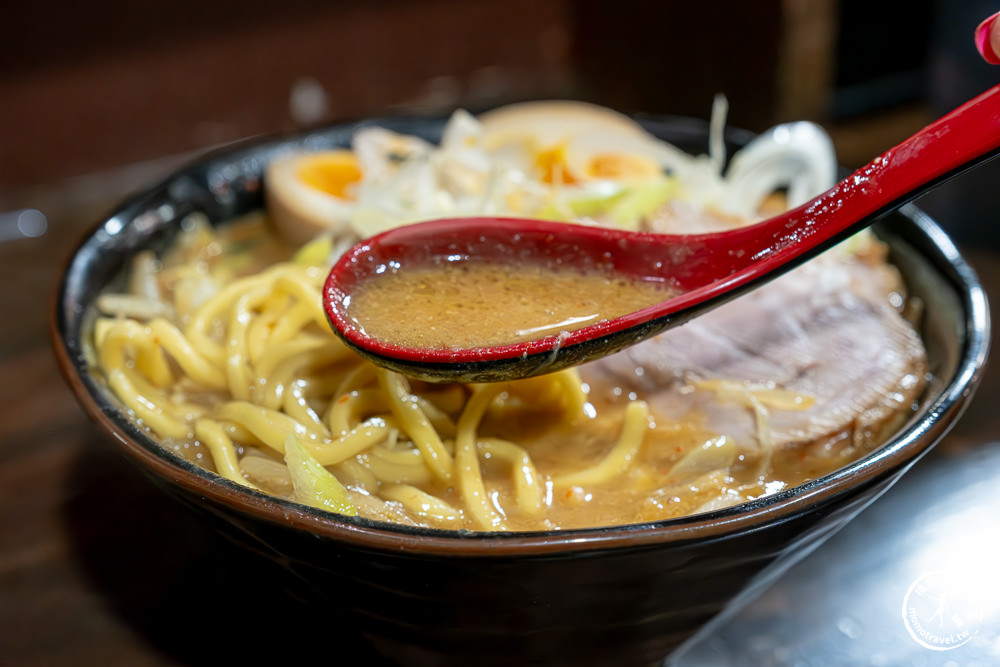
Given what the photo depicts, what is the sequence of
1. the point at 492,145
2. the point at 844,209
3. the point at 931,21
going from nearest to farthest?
the point at 844,209 → the point at 492,145 → the point at 931,21

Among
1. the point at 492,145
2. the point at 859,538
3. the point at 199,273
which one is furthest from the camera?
the point at 492,145

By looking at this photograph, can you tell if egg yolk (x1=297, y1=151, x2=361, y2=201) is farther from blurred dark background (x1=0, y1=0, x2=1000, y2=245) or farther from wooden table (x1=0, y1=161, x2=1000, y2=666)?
blurred dark background (x1=0, y1=0, x2=1000, y2=245)

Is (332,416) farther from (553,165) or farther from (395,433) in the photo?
(553,165)

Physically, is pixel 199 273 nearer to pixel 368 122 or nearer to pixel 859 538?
pixel 368 122

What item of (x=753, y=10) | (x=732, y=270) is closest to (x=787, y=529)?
(x=732, y=270)

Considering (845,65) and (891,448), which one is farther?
(845,65)

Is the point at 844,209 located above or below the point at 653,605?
above

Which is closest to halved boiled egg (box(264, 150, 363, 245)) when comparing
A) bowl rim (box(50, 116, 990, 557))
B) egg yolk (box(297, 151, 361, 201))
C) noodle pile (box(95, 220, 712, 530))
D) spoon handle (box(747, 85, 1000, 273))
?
egg yolk (box(297, 151, 361, 201))
